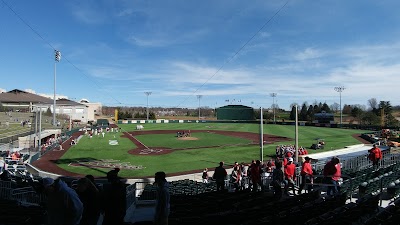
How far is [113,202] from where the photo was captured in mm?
6262

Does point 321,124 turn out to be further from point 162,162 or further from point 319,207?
point 319,207

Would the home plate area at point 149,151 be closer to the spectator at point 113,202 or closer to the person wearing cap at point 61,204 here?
the spectator at point 113,202

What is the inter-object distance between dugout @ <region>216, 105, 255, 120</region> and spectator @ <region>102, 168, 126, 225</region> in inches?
3498

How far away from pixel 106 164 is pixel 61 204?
964 inches

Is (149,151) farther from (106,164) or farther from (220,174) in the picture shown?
(220,174)

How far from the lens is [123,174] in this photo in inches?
958

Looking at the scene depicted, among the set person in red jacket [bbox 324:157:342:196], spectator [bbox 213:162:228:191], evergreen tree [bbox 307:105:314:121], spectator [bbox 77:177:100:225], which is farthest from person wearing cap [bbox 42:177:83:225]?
evergreen tree [bbox 307:105:314:121]

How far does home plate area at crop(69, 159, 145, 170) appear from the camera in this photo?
27245mm

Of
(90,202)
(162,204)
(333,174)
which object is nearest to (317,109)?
(333,174)

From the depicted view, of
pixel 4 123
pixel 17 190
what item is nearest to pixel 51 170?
→ pixel 17 190

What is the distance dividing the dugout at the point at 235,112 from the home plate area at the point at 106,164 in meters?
67.2

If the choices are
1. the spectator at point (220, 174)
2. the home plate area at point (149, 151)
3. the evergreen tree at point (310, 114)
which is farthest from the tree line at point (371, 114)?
the spectator at point (220, 174)

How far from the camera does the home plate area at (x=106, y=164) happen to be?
27.2 m

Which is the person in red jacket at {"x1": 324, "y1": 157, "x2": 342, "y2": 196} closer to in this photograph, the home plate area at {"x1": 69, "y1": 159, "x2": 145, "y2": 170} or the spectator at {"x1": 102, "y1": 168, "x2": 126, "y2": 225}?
the spectator at {"x1": 102, "y1": 168, "x2": 126, "y2": 225}
